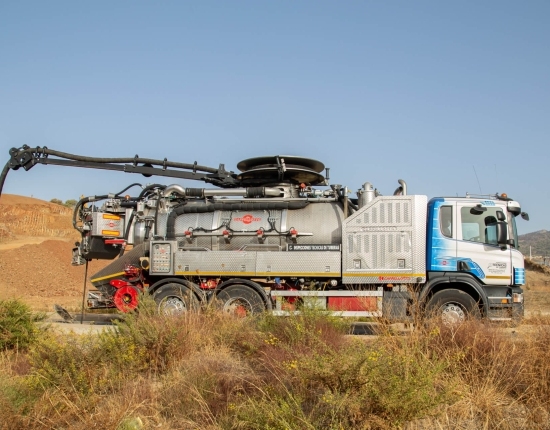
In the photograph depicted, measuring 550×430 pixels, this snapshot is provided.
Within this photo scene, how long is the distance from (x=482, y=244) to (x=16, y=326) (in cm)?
924

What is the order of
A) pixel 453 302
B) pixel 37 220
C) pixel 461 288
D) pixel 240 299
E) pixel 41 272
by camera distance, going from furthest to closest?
pixel 37 220, pixel 41 272, pixel 240 299, pixel 461 288, pixel 453 302

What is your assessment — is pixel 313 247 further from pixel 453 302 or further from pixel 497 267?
pixel 497 267

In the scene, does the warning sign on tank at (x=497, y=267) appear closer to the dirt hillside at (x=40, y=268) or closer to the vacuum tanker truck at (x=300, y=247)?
the vacuum tanker truck at (x=300, y=247)

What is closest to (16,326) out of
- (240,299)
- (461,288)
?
(240,299)

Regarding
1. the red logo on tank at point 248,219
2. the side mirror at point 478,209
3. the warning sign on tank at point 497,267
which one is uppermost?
the side mirror at point 478,209

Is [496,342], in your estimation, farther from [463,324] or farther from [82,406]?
[82,406]

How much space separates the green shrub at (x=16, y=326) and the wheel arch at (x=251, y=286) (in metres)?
4.25

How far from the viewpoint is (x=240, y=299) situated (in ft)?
42.0

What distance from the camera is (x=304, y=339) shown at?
693 centimetres

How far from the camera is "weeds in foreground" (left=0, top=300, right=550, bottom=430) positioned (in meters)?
4.89

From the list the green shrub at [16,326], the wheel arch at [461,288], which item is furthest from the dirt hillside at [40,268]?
the wheel arch at [461,288]

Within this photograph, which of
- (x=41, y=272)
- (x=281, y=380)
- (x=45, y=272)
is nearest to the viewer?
(x=281, y=380)

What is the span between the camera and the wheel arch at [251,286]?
12.5 m

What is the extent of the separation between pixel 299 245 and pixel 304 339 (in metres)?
5.94
